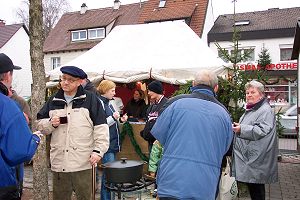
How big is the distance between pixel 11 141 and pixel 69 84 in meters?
1.37

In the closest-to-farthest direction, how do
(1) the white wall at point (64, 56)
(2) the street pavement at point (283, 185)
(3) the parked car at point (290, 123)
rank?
(2) the street pavement at point (283, 185)
(3) the parked car at point (290, 123)
(1) the white wall at point (64, 56)

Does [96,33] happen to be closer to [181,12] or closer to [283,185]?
[181,12]

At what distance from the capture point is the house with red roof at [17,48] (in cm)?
3365

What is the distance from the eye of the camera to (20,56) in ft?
116

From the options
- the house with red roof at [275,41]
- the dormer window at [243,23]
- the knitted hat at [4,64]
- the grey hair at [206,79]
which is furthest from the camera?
the dormer window at [243,23]

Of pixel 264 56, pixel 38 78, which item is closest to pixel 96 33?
pixel 264 56

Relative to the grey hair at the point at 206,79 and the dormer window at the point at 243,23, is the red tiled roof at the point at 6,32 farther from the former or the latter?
the grey hair at the point at 206,79

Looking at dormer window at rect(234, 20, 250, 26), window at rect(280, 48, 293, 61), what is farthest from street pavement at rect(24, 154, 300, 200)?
dormer window at rect(234, 20, 250, 26)

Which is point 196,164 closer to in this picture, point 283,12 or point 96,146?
point 96,146

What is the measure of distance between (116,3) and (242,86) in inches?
1165

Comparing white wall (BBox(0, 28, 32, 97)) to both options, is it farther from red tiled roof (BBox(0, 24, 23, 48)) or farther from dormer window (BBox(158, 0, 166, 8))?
dormer window (BBox(158, 0, 166, 8))

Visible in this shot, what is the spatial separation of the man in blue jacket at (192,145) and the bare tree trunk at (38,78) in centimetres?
268

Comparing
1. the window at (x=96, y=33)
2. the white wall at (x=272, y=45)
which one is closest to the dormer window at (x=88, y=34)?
the window at (x=96, y=33)

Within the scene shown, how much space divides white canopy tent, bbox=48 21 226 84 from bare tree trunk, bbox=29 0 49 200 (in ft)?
13.1
